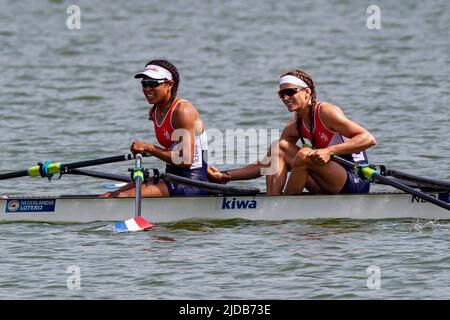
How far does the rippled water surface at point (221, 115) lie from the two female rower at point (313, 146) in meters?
0.50

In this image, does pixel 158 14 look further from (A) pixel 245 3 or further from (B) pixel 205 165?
(B) pixel 205 165

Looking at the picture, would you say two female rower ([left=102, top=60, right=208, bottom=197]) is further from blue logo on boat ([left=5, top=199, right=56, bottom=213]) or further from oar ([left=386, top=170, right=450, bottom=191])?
oar ([left=386, top=170, right=450, bottom=191])

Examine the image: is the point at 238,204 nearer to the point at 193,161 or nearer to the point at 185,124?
the point at 193,161

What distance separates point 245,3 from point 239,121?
2335 cm

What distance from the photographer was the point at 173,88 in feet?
50.4

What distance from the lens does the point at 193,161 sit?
1545cm

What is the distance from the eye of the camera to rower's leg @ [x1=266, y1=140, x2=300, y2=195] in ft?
50.2

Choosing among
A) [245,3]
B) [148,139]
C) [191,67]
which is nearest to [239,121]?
[148,139]

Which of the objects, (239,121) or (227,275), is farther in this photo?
(239,121)

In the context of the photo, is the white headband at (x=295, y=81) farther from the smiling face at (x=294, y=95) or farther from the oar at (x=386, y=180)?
the oar at (x=386, y=180)

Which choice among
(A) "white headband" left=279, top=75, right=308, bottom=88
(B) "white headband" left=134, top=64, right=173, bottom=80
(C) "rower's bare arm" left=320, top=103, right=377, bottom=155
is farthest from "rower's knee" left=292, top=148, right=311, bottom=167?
(B) "white headband" left=134, top=64, right=173, bottom=80

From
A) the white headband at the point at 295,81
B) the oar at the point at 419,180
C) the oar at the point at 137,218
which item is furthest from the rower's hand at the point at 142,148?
the oar at the point at 419,180

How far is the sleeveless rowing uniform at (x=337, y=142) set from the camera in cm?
1510
